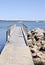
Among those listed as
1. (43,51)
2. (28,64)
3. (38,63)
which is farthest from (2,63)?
(43,51)

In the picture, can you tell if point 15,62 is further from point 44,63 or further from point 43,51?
point 43,51

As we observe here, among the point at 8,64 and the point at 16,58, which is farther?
the point at 16,58

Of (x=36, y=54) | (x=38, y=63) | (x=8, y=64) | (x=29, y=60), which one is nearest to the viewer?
(x=8, y=64)

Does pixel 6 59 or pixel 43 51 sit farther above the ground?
pixel 6 59

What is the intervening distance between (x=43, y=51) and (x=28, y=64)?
6357 mm

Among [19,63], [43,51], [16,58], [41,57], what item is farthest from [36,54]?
[19,63]

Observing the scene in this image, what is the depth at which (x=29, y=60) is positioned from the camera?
8727 millimetres

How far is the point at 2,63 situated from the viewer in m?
8.09

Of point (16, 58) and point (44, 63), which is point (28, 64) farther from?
point (44, 63)

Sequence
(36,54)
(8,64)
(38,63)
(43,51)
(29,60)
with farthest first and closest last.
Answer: (43,51)
(36,54)
(38,63)
(29,60)
(8,64)

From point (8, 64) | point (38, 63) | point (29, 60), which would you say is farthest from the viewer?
point (38, 63)

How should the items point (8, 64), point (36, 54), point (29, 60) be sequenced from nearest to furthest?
1. point (8, 64)
2. point (29, 60)
3. point (36, 54)

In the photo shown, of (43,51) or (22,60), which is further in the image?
(43,51)

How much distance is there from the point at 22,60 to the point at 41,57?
3586mm
